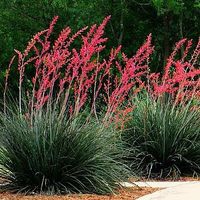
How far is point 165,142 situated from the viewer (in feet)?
34.2

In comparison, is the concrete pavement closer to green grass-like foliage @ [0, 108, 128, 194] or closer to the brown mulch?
the brown mulch

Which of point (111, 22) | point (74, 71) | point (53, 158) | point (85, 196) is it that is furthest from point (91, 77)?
point (111, 22)

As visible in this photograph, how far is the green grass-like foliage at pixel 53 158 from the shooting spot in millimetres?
7871

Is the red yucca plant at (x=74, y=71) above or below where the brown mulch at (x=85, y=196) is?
above

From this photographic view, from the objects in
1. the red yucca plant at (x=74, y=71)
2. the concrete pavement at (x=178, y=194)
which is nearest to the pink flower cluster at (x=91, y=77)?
the red yucca plant at (x=74, y=71)

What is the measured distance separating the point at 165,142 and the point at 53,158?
301 centimetres

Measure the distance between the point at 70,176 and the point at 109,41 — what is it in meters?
16.1

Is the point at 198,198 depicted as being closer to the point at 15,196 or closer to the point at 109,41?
the point at 15,196

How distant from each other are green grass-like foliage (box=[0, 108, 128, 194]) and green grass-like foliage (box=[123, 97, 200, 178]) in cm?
222

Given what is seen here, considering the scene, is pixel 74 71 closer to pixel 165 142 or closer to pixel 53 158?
pixel 53 158

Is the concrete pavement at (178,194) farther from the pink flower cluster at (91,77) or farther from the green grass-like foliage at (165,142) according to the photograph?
the green grass-like foliage at (165,142)

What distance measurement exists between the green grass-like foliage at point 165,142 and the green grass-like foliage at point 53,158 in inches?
87.2

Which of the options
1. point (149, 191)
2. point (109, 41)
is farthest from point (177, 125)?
point (109, 41)

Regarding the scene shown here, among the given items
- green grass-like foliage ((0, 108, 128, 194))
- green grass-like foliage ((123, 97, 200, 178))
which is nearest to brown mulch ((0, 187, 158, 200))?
green grass-like foliage ((0, 108, 128, 194))
